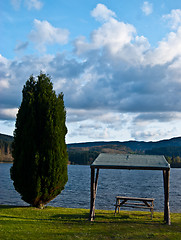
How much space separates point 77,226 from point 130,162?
4420 millimetres

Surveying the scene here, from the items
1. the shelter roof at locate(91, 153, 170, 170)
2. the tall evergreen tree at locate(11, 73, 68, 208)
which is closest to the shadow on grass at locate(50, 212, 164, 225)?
the tall evergreen tree at locate(11, 73, 68, 208)

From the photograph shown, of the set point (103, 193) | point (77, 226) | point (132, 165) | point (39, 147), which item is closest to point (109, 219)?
point (77, 226)

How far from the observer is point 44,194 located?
16312 mm

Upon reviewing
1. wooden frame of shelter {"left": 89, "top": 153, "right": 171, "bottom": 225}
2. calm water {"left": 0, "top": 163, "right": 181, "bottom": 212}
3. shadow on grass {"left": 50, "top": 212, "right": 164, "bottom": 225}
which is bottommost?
calm water {"left": 0, "top": 163, "right": 181, "bottom": 212}

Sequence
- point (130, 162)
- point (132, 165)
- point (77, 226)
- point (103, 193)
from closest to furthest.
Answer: point (77, 226)
point (132, 165)
point (130, 162)
point (103, 193)

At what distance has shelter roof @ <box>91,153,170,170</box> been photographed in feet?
44.7

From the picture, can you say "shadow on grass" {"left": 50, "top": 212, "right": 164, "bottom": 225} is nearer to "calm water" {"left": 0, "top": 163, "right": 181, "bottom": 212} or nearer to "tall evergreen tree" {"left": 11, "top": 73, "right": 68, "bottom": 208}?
"tall evergreen tree" {"left": 11, "top": 73, "right": 68, "bottom": 208}

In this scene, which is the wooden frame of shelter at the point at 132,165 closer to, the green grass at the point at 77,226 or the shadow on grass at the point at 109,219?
the shadow on grass at the point at 109,219

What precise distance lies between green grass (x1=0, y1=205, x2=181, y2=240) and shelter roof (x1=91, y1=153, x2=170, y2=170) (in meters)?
2.80

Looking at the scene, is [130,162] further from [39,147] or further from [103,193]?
[103,193]

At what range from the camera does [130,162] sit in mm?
14422

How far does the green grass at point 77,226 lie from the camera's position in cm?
1045

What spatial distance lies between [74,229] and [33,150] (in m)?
6.39

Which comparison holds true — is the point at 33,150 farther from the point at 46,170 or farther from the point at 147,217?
the point at 147,217
